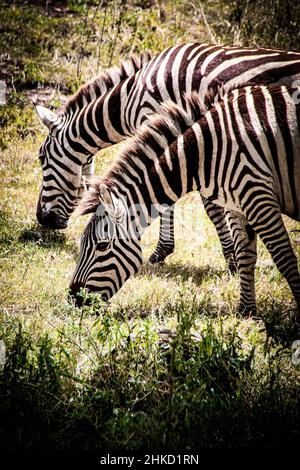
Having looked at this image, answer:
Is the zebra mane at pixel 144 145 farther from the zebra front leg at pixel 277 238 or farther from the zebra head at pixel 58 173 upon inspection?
the zebra head at pixel 58 173

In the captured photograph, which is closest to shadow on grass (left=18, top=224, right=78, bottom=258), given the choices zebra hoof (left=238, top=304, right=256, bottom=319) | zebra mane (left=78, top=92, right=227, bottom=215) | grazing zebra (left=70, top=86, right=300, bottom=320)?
grazing zebra (left=70, top=86, right=300, bottom=320)

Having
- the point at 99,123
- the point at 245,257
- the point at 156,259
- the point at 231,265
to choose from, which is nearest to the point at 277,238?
the point at 245,257

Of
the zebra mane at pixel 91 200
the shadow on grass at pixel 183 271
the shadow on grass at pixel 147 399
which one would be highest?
the zebra mane at pixel 91 200

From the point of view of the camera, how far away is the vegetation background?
153 inches

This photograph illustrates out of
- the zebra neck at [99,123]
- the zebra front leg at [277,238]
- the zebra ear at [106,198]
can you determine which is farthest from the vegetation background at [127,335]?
the zebra neck at [99,123]

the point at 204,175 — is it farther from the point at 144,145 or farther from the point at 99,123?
the point at 99,123

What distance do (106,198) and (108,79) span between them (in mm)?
2915

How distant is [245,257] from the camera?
20.6ft

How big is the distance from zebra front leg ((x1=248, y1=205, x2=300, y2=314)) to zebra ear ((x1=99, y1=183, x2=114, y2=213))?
4.29 feet

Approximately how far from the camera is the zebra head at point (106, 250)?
565 cm

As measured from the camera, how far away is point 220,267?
7492 millimetres

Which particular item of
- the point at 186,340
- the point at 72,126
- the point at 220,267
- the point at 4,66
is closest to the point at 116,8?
Answer: the point at 4,66

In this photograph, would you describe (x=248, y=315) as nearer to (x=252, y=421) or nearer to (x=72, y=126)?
(x=252, y=421)

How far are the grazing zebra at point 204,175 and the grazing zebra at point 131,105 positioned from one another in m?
1.10
